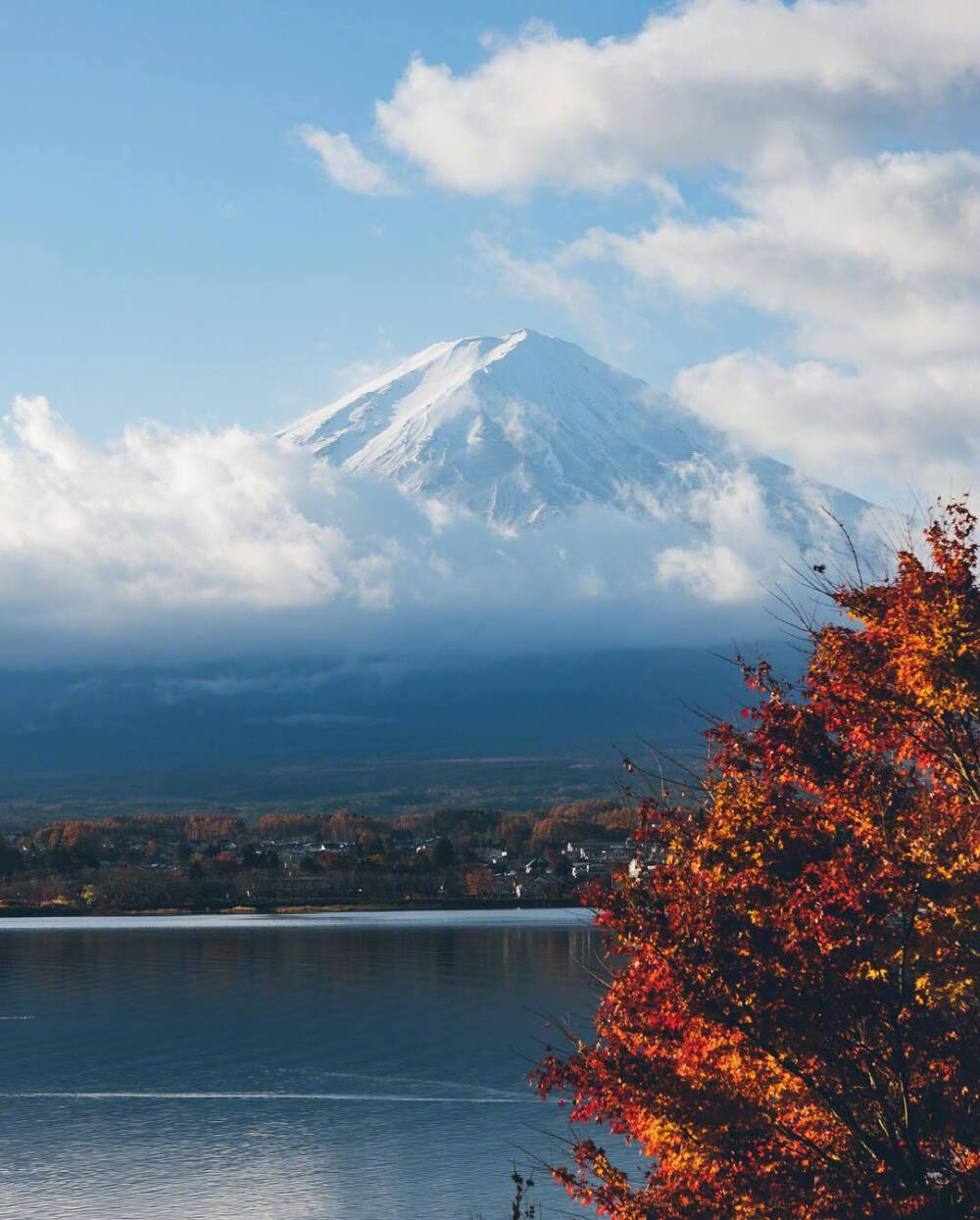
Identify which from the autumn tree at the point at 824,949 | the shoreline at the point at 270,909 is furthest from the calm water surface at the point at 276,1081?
the shoreline at the point at 270,909

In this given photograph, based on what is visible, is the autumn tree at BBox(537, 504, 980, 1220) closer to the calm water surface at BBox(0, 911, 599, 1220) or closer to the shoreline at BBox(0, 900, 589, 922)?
the calm water surface at BBox(0, 911, 599, 1220)

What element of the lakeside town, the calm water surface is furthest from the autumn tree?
the lakeside town

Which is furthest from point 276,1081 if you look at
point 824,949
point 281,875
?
point 281,875

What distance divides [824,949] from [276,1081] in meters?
36.4

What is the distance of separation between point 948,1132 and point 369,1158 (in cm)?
2286

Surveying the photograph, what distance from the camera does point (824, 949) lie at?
1310cm

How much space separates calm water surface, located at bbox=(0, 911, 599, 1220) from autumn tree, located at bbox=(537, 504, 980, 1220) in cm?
948

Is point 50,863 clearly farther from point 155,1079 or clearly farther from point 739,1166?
point 739,1166

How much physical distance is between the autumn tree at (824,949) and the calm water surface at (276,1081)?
948cm

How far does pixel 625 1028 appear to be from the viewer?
15438mm

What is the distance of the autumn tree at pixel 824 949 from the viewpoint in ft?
43.5

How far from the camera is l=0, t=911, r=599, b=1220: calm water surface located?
3097 cm

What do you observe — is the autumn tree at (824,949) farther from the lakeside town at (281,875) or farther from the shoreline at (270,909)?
the shoreline at (270,909)

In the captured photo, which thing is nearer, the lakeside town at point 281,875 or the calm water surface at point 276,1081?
the calm water surface at point 276,1081
